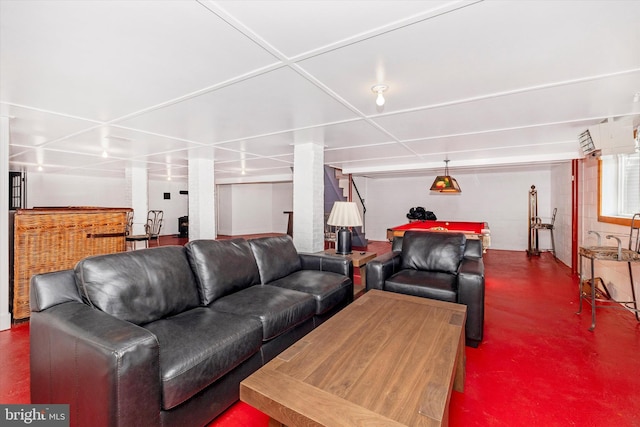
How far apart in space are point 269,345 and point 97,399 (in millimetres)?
960

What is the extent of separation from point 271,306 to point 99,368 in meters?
1.02

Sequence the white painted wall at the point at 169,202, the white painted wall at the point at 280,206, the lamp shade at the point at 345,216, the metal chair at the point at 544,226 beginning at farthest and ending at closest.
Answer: the white painted wall at the point at 280,206, the white painted wall at the point at 169,202, the metal chair at the point at 544,226, the lamp shade at the point at 345,216

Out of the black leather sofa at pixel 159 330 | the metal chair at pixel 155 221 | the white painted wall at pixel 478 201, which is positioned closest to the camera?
the black leather sofa at pixel 159 330

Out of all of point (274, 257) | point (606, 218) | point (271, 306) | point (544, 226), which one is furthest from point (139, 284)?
point (544, 226)

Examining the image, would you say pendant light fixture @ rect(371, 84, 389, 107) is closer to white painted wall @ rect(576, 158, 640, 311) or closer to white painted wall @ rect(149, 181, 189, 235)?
white painted wall @ rect(576, 158, 640, 311)

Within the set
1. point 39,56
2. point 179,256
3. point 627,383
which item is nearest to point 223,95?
point 39,56

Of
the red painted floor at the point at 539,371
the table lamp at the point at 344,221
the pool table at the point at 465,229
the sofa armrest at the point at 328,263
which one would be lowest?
the red painted floor at the point at 539,371

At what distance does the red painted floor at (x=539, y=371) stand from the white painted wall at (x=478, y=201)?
4708 mm

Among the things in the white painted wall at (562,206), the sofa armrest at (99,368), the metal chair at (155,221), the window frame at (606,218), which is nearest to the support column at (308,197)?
the sofa armrest at (99,368)

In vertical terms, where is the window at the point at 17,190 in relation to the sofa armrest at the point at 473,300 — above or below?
above

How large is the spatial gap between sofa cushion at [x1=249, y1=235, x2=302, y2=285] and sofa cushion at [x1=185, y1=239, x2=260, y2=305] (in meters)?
0.09

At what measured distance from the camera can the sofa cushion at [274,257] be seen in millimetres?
2705

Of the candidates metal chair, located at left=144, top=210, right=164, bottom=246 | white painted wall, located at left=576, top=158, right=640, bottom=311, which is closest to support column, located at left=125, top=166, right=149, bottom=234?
metal chair, located at left=144, top=210, right=164, bottom=246

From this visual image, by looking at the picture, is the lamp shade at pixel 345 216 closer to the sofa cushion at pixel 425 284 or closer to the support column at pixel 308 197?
the support column at pixel 308 197
